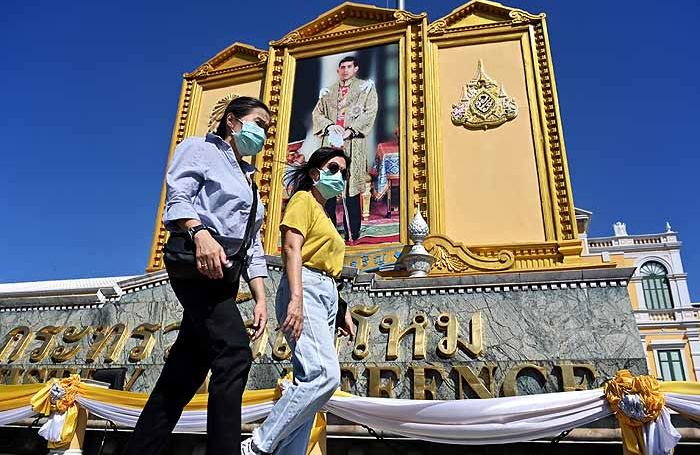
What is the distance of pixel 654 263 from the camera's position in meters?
22.8

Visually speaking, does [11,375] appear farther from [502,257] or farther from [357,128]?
[357,128]

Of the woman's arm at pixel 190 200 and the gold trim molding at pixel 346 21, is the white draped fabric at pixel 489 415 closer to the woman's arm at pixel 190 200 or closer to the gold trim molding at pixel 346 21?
the woman's arm at pixel 190 200

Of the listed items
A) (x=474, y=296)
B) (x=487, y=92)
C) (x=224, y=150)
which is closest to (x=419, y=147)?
(x=487, y=92)

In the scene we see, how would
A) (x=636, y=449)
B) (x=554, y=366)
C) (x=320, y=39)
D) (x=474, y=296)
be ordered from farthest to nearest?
1. (x=320, y=39)
2. (x=474, y=296)
3. (x=554, y=366)
4. (x=636, y=449)

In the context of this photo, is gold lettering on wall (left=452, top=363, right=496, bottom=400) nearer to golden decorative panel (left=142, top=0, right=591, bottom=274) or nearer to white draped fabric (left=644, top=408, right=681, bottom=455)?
white draped fabric (left=644, top=408, right=681, bottom=455)

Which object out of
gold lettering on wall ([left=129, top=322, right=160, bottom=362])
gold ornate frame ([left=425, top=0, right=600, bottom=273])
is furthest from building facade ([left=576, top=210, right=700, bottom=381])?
gold lettering on wall ([left=129, top=322, right=160, bottom=362])

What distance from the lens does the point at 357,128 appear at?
9812mm

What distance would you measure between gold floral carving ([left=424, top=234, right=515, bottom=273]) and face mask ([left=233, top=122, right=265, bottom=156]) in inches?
235

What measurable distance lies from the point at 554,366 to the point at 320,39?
9.62 metres

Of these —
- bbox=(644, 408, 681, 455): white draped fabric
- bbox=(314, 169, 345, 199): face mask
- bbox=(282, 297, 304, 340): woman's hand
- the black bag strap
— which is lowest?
bbox=(644, 408, 681, 455): white draped fabric

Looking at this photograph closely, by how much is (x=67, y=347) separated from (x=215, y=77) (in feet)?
29.3

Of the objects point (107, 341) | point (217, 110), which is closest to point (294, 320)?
point (107, 341)

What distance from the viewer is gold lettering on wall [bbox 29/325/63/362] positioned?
15.6 feet

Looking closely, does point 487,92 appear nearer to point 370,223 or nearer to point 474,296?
point 370,223
